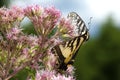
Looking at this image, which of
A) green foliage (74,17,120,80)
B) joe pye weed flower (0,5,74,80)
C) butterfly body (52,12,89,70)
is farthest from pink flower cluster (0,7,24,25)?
green foliage (74,17,120,80)

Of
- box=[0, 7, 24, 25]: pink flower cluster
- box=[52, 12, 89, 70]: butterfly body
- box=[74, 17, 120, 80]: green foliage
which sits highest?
box=[0, 7, 24, 25]: pink flower cluster

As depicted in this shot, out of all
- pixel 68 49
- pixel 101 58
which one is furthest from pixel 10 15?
pixel 101 58

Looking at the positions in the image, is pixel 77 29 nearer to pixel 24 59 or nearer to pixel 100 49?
pixel 24 59

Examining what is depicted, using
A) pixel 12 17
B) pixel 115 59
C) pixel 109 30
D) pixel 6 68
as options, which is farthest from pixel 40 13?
pixel 109 30

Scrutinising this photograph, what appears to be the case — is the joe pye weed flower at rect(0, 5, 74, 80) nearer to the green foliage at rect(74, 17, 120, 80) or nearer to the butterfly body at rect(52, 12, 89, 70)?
the butterfly body at rect(52, 12, 89, 70)

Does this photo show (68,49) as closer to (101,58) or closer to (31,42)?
(31,42)

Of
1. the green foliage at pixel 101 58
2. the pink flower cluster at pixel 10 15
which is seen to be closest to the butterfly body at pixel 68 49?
the pink flower cluster at pixel 10 15

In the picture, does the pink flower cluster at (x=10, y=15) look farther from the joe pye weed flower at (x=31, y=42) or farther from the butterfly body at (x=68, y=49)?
the butterfly body at (x=68, y=49)
